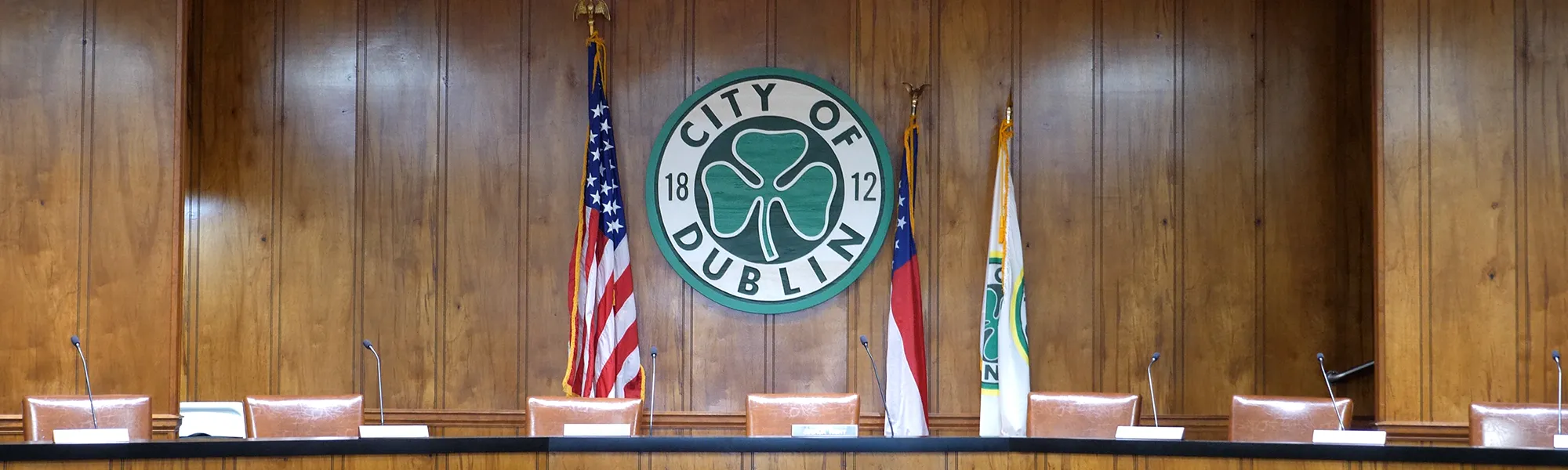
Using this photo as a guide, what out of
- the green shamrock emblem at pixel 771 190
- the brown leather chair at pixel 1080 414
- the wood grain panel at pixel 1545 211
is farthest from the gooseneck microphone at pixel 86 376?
the wood grain panel at pixel 1545 211

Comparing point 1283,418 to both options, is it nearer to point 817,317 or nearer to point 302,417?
point 817,317

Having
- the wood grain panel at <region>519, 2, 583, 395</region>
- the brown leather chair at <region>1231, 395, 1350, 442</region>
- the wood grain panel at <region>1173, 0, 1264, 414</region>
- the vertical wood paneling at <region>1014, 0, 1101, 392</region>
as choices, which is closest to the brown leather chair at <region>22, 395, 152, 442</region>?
the wood grain panel at <region>519, 2, 583, 395</region>

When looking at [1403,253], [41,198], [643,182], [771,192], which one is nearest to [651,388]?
[643,182]

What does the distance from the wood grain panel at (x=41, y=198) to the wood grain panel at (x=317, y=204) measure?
919 millimetres

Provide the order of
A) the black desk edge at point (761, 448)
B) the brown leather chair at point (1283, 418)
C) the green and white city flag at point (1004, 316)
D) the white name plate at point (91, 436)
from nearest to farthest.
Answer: the black desk edge at point (761, 448)
the white name plate at point (91, 436)
the brown leather chair at point (1283, 418)
the green and white city flag at point (1004, 316)

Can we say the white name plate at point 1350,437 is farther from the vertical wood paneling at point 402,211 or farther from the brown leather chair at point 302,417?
the vertical wood paneling at point 402,211

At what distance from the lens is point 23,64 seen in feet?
17.0

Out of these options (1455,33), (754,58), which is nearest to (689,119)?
(754,58)

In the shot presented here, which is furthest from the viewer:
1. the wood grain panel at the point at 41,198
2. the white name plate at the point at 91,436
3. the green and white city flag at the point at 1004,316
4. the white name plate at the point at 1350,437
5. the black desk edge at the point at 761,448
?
the green and white city flag at the point at 1004,316

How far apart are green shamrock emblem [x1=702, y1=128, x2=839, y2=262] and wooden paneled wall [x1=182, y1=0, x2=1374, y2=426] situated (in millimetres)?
313

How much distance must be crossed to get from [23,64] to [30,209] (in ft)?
1.84

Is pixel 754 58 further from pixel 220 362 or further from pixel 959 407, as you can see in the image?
pixel 220 362

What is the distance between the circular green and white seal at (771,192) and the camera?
5961 mm

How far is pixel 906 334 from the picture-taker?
5.80 m
